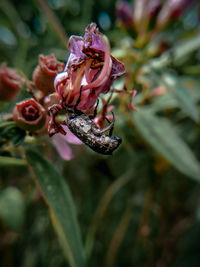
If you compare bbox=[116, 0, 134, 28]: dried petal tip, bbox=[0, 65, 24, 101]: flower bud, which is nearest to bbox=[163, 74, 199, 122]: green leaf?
bbox=[116, 0, 134, 28]: dried petal tip

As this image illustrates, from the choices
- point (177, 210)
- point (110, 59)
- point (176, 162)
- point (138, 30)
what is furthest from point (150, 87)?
point (110, 59)

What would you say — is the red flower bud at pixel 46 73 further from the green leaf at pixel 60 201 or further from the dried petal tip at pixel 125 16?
the dried petal tip at pixel 125 16

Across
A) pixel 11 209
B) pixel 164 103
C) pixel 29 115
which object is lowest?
pixel 11 209

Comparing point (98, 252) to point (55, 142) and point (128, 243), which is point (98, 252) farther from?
point (55, 142)

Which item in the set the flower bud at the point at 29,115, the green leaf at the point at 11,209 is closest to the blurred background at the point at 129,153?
the green leaf at the point at 11,209

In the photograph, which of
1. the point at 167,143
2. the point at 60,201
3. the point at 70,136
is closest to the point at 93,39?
the point at 70,136

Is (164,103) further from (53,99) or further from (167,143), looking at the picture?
(53,99)
